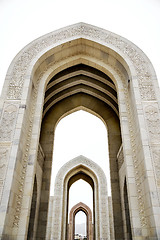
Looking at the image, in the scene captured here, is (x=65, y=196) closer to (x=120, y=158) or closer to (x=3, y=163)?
(x=120, y=158)

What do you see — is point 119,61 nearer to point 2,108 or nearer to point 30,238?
point 2,108

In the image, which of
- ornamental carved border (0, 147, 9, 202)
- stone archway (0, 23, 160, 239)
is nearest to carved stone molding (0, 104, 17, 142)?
stone archway (0, 23, 160, 239)

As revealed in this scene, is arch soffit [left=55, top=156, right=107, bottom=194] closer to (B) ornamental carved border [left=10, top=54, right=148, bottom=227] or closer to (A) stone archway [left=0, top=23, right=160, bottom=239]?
(A) stone archway [left=0, top=23, right=160, bottom=239]

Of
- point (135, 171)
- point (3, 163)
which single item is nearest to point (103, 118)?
point (135, 171)

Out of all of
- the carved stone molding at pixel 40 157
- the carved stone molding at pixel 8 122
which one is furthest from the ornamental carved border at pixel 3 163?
the carved stone molding at pixel 40 157

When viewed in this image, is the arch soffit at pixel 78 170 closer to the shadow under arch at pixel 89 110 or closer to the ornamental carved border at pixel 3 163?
the shadow under arch at pixel 89 110

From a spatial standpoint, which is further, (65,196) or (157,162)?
(65,196)

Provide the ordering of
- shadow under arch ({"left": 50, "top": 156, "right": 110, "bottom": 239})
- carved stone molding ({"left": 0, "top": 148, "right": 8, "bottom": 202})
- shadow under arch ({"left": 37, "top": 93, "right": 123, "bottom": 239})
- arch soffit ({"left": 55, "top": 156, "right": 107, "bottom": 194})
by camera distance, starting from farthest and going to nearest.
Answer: arch soffit ({"left": 55, "top": 156, "right": 107, "bottom": 194}), shadow under arch ({"left": 50, "top": 156, "right": 110, "bottom": 239}), shadow under arch ({"left": 37, "top": 93, "right": 123, "bottom": 239}), carved stone molding ({"left": 0, "top": 148, "right": 8, "bottom": 202})

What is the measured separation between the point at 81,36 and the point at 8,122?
13.5 feet

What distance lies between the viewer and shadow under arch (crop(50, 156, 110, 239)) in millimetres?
13417

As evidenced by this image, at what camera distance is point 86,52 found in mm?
7871

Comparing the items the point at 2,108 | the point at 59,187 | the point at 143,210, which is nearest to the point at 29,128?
the point at 2,108

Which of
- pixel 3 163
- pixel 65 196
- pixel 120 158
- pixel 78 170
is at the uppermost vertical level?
pixel 78 170

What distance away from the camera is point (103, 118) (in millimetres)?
9836
